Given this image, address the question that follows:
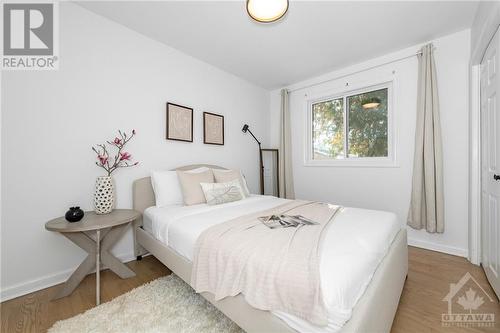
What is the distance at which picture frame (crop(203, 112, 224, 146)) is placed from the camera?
3100 mm

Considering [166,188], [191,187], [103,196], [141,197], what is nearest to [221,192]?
[191,187]

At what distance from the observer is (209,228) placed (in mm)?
1532

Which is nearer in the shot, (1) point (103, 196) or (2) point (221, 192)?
(1) point (103, 196)

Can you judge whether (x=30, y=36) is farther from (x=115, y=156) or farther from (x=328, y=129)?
(x=328, y=129)

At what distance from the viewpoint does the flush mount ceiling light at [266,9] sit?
161 cm

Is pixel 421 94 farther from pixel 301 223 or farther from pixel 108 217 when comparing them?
pixel 108 217

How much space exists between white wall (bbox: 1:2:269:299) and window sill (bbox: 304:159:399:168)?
2084 millimetres

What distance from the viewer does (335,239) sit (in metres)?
1.29

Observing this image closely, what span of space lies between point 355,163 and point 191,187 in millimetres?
2347

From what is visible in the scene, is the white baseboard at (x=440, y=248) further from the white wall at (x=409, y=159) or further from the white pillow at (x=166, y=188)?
the white pillow at (x=166, y=188)

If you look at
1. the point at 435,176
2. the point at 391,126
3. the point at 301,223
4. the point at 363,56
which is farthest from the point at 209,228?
the point at 363,56

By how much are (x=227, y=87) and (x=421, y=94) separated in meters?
2.58

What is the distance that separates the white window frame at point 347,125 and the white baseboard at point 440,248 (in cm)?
98
